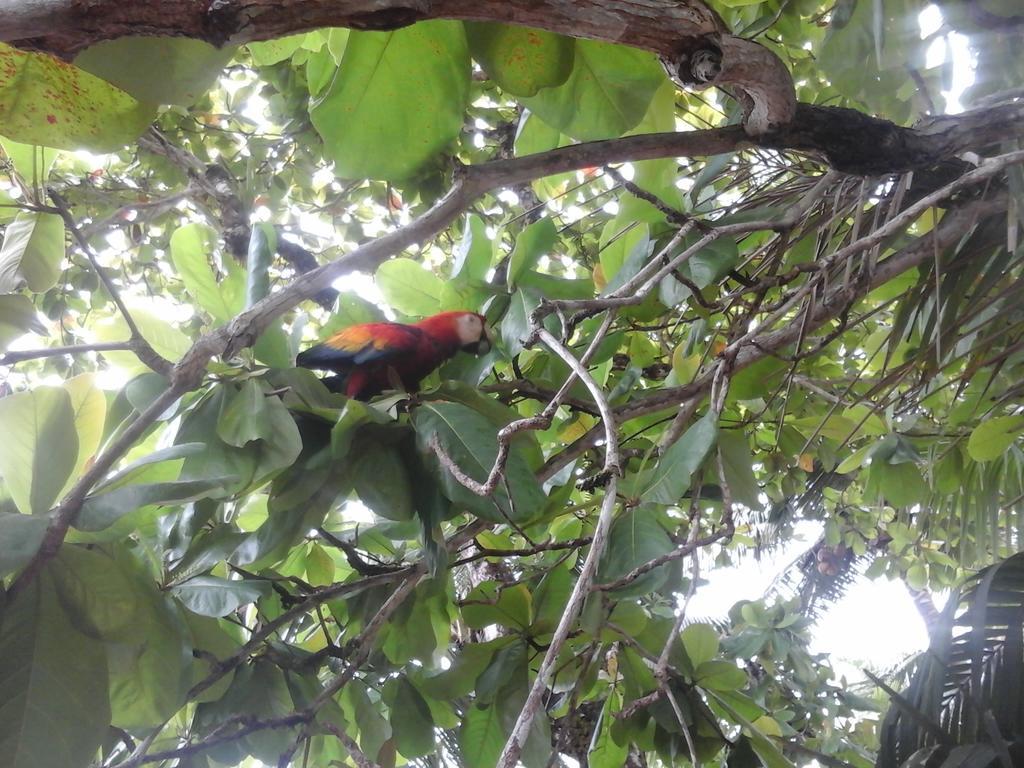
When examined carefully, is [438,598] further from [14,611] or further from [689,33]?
[689,33]

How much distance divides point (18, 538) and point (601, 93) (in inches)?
27.2

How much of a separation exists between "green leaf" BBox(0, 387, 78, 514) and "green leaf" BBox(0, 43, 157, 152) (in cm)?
22

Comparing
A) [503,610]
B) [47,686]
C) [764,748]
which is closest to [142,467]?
[47,686]

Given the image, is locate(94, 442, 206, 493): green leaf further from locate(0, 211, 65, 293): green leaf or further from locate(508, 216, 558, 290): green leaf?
locate(508, 216, 558, 290): green leaf

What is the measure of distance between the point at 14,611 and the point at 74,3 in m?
0.46

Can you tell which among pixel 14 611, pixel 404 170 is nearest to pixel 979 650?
pixel 404 170

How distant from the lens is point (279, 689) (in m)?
0.89

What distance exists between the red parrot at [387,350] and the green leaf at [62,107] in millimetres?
523

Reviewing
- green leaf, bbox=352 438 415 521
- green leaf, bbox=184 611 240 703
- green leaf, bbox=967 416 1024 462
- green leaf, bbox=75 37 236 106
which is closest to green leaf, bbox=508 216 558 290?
green leaf, bbox=352 438 415 521

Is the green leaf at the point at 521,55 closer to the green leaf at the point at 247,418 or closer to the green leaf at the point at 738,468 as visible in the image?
the green leaf at the point at 247,418

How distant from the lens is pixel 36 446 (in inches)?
25.1

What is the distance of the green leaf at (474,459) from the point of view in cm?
71

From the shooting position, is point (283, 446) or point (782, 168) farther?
point (782, 168)

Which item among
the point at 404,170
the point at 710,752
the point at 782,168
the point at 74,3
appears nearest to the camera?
the point at 74,3
